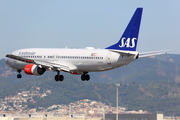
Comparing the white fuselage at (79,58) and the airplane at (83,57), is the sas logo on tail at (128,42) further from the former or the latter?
the white fuselage at (79,58)

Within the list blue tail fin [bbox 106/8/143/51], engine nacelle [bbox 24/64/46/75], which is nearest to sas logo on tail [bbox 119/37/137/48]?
blue tail fin [bbox 106/8/143/51]

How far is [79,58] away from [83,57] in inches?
34.8

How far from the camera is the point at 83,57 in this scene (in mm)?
86500

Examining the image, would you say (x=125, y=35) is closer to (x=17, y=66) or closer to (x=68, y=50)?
(x=68, y=50)

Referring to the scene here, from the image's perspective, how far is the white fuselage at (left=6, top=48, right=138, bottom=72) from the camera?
82875 mm

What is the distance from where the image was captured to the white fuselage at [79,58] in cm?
8288

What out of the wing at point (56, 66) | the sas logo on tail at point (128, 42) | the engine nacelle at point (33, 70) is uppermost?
the sas logo on tail at point (128, 42)

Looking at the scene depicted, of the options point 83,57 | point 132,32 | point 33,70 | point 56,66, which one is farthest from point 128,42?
point 33,70

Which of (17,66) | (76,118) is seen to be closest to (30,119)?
(76,118)

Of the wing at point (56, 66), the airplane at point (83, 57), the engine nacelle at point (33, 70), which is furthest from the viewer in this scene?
the engine nacelle at point (33, 70)

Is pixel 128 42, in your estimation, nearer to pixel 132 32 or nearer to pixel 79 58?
pixel 132 32

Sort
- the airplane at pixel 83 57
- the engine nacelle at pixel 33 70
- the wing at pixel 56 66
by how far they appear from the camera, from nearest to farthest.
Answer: the airplane at pixel 83 57, the wing at pixel 56 66, the engine nacelle at pixel 33 70

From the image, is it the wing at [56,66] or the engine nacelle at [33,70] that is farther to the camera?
the engine nacelle at [33,70]

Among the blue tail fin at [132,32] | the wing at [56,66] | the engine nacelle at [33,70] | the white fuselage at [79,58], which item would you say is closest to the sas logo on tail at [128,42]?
the blue tail fin at [132,32]
